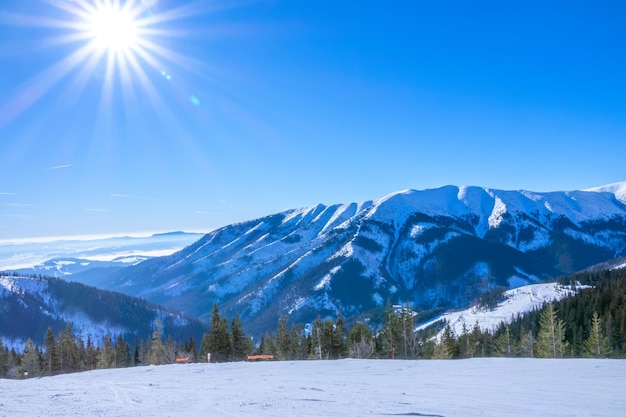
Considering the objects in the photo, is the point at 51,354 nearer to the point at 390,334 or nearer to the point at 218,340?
the point at 218,340

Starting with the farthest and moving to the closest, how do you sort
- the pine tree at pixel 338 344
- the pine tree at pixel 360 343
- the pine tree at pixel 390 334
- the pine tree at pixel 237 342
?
1. the pine tree at pixel 338 344
2. the pine tree at pixel 390 334
3. the pine tree at pixel 237 342
4. the pine tree at pixel 360 343

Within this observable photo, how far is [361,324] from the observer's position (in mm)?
63656

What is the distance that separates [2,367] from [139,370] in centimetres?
6574

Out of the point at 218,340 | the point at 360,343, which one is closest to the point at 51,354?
the point at 218,340

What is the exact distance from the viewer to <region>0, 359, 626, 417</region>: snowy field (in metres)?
17.4

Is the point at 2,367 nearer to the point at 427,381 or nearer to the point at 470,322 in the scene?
the point at 427,381

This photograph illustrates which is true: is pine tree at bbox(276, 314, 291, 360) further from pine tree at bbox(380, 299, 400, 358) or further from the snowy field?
the snowy field

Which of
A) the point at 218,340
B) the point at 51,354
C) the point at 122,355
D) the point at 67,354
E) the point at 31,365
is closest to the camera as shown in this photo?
the point at 218,340

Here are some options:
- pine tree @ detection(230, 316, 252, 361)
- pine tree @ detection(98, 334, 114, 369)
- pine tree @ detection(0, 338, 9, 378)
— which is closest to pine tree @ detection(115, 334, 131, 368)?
pine tree @ detection(98, 334, 114, 369)

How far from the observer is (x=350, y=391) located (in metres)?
21.5

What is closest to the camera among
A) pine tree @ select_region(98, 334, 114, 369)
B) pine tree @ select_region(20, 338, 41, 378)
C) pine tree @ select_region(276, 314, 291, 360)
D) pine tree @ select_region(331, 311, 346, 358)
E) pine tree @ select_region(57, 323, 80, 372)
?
pine tree @ select_region(331, 311, 346, 358)

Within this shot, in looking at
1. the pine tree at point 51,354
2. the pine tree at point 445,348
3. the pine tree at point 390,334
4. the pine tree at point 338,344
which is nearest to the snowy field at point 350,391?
the pine tree at point 390,334

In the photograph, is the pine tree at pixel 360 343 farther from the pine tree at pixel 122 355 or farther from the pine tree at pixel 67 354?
the pine tree at pixel 67 354

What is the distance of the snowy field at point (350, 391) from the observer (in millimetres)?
17438
